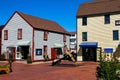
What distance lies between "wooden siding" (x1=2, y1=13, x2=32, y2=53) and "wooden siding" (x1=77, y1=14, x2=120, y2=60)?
842 centimetres

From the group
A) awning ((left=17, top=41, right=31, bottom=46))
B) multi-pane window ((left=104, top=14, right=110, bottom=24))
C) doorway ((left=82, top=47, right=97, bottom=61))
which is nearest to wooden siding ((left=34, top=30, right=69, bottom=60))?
awning ((left=17, top=41, right=31, bottom=46))

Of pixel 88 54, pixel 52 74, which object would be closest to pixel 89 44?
pixel 88 54

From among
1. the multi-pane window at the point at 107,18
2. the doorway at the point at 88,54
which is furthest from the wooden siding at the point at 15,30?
the multi-pane window at the point at 107,18

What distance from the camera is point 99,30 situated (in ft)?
121

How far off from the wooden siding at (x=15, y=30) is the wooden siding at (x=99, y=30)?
27.6ft

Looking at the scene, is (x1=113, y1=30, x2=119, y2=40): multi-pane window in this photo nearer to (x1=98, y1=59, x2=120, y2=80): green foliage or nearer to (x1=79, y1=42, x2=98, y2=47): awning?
(x1=79, y1=42, x2=98, y2=47): awning

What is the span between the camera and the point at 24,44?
37.2 metres

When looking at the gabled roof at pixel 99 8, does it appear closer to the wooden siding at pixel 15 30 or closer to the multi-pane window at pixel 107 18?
the multi-pane window at pixel 107 18

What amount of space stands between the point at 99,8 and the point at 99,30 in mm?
4143

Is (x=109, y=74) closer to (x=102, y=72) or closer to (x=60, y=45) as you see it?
(x=102, y=72)

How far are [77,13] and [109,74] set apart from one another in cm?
2794

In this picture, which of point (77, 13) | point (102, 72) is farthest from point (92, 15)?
point (102, 72)

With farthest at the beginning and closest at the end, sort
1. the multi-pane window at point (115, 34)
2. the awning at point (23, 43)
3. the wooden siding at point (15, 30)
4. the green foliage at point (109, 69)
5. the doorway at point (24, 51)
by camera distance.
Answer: the doorway at point (24, 51), the wooden siding at point (15, 30), the awning at point (23, 43), the multi-pane window at point (115, 34), the green foliage at point (109, 69)

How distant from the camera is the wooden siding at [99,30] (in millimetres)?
36094
